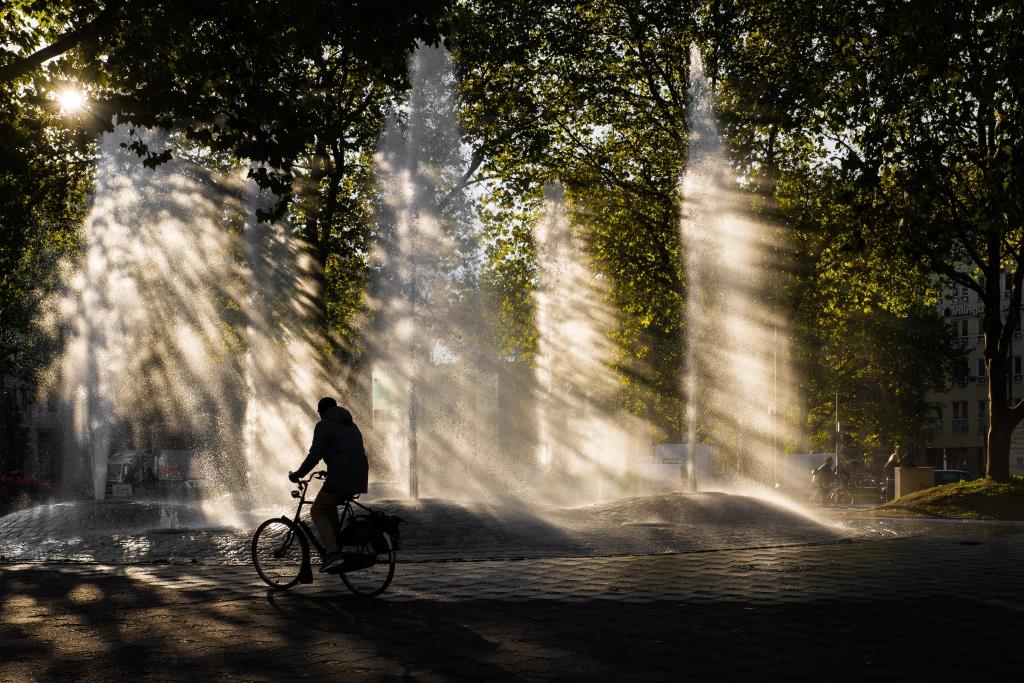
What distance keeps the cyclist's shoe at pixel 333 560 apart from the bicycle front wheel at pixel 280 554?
357 millimetres

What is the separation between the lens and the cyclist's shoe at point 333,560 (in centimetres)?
1159

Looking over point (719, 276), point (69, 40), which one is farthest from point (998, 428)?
point (69, 40)

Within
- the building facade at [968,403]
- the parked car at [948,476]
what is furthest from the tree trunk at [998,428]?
the building facade at [968,403]

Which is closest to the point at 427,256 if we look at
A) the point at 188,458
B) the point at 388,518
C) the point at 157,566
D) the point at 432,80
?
the point at 432,80

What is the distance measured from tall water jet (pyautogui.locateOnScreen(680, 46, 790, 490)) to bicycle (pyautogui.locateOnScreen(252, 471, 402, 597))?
16.2 m

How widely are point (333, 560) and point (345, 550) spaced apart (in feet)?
0.49

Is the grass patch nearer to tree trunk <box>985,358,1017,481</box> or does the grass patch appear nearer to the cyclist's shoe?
tree trunk <box>985,358,1017,481</box>

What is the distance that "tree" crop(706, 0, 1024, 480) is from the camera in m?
18.4

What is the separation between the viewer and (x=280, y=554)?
12.0 metres

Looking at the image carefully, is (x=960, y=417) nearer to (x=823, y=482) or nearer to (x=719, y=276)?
(x=823, y=482)

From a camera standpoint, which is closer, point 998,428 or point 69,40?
point 69,40

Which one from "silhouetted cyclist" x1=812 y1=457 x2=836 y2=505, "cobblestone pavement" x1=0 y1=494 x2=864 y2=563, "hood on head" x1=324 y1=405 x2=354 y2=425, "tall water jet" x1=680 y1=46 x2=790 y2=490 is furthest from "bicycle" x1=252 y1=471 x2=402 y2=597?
"silhouetted cyclist" x1=812 y1=457 x2=836 y2=505

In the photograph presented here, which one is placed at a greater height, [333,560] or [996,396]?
[996,396]

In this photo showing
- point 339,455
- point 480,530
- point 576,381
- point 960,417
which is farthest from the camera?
point 960,417
